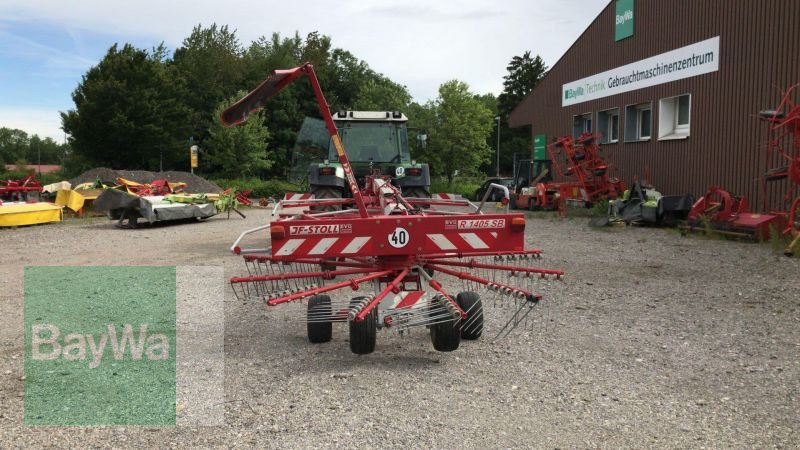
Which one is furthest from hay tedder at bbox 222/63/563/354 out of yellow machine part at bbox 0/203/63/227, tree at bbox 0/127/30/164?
tree at bbox 0/127/30/164

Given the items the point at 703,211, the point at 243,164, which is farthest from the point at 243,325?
the point at 243,164

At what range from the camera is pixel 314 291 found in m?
4.50

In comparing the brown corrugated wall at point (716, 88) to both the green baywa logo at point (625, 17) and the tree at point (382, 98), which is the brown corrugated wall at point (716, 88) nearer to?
the green baywa logo at point (625, 17)

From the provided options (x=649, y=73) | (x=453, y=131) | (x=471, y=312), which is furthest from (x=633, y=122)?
(x=453, y=131)

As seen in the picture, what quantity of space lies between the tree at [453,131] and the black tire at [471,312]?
3989 cm

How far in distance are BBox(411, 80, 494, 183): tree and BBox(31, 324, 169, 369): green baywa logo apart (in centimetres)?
3992

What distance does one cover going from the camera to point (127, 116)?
36062 millimetres

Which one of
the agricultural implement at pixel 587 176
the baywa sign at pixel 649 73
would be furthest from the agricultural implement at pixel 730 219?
the agricultural implement at pixel 587 176

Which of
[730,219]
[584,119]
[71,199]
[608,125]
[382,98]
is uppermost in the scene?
[382,98]

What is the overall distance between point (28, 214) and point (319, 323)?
13067 millimetres

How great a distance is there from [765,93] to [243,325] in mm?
12445

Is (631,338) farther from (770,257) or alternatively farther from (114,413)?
(770,257)

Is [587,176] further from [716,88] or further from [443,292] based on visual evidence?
[443,292]

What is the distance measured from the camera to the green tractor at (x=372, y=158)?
10586 millimetres
